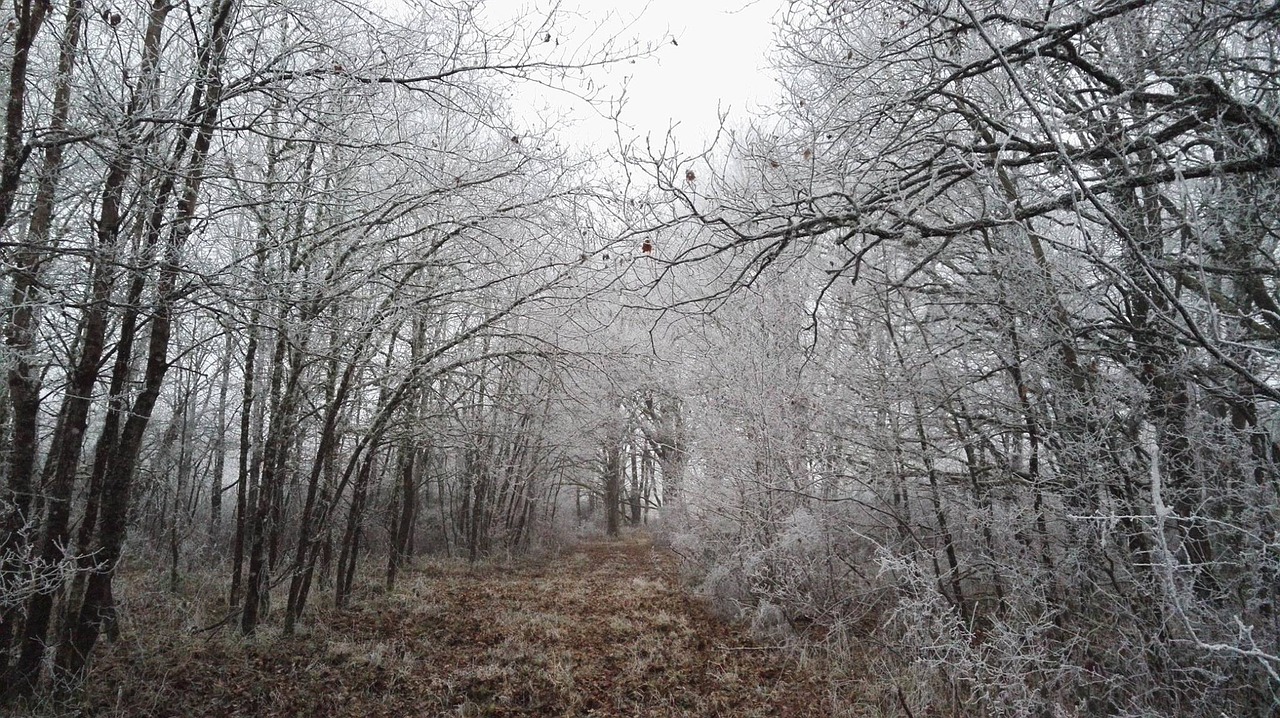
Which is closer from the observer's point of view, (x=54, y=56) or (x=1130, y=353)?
(x=1130, y=353)

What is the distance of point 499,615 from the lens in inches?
297

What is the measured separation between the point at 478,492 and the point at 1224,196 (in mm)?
12397

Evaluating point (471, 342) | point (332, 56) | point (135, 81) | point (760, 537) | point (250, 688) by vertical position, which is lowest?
point (250, 688)

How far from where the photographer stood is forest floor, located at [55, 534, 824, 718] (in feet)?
14.9

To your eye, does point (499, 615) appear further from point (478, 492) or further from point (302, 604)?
point (478, 492)

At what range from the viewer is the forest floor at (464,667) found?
14.9ft

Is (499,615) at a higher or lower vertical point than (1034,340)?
lower

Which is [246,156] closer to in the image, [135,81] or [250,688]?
[135,81]

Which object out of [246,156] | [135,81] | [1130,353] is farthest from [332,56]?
[1130,353]

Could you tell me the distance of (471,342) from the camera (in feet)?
Result: 22.9

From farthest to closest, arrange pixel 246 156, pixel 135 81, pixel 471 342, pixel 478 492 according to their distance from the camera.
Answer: pixel 478 492 < pixel 471 342 < pixel 246 156 < pixel 135 81

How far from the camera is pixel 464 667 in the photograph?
5.54 meters

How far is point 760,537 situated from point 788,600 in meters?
0.82

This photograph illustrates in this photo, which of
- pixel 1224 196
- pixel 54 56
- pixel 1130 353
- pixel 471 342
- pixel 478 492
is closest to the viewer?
pixel 1224 196
